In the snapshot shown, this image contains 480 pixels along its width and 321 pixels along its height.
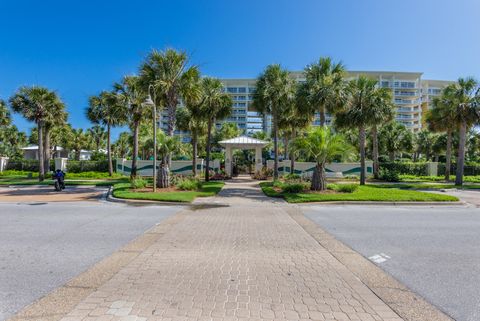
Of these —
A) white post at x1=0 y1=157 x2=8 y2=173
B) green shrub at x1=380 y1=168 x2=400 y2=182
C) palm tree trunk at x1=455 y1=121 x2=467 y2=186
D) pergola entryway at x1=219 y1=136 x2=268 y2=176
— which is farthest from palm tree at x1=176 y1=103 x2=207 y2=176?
white post at x1=0 y1=157 x2=8 y2=173

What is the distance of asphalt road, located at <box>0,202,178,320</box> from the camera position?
4.07m

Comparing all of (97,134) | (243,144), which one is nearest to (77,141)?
(97,134)

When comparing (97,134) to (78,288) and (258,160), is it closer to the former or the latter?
(258,160)

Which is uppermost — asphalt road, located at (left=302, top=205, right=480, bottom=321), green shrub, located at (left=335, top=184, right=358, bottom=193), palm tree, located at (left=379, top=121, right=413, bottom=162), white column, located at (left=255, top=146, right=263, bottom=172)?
palm tree, located at (left=379, top=121, right=413, bottom=162)

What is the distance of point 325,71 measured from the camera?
2044 cm

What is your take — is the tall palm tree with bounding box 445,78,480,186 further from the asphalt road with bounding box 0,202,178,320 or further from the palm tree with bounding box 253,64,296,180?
the asphalt road with bounding box 0,202,178,320

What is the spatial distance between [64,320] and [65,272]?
169 centimetres

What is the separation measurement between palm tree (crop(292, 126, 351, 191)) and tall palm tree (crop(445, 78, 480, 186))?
14.3m

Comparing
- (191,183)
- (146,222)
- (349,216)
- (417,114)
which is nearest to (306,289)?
(146,222)

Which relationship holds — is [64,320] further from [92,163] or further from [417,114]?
[417,114]

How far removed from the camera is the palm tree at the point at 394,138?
132 feet

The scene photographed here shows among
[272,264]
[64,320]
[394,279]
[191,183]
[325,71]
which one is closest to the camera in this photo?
[64,320]

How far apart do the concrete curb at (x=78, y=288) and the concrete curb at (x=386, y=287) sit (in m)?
3.86

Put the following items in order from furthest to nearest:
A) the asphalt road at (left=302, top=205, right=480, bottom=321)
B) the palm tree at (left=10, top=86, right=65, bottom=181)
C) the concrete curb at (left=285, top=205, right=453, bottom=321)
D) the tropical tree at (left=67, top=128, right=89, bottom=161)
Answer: the tropical tree at (left=67, top=128, right=89, bottom=161) < the palm tree at (left=10, top=86, right=65, bottom=181) < the asphalt road at (left=302, top=205, right=480, bottom=321) < the concrete curb at (left=285, top=205, right=453, bottom=321)
